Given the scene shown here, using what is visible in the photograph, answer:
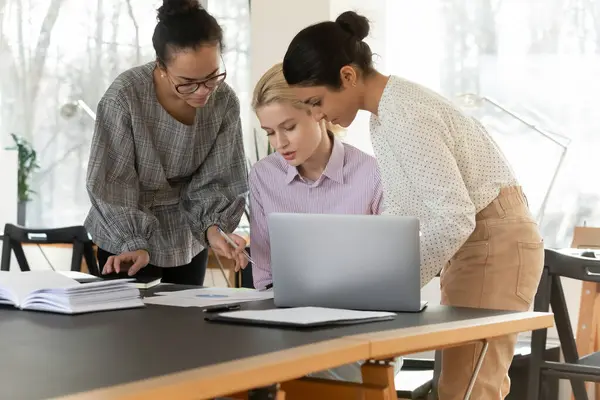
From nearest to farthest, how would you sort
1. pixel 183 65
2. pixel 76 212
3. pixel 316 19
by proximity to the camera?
pixel 183 65
pixel 316 19
pixel 76 212

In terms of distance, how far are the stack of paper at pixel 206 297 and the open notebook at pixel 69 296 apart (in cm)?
8

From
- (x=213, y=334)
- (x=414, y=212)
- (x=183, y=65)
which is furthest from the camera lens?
(x=183, y=65)

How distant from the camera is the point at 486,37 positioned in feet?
15.5

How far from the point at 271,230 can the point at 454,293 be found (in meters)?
0.48

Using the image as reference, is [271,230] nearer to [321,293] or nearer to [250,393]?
[321,293]

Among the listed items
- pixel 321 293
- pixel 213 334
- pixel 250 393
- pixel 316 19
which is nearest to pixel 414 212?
pixel 321 293

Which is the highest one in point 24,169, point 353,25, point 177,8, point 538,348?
point 177,8

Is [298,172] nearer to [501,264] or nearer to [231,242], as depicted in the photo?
[231,242]

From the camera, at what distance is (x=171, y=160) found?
268cm

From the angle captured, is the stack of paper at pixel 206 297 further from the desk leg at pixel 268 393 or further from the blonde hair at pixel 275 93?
the desk leg at pixel 268 393

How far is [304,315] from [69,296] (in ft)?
1.62

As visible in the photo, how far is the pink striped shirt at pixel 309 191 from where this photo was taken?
2.46 metres

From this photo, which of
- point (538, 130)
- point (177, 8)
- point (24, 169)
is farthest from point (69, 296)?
point (24, 169)

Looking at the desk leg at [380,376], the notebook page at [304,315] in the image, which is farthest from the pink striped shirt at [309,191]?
the desk leg at [380,376]
